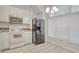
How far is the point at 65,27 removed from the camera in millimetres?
2020

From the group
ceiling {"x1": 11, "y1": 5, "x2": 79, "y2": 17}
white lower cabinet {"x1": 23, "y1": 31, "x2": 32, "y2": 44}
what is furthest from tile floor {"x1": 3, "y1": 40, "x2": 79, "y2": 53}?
ceiling {"x1": 11, "y1": 5, "x2": 79, "y2": 17}

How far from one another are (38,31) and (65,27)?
0.61m

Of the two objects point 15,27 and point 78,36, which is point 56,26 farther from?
point 15,27

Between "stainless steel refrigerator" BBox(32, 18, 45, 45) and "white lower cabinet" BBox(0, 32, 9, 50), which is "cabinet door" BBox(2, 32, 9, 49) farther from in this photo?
"stainless steel refrigerator" BBox(32, 18, 45, 45)

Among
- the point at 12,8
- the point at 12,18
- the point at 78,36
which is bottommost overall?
the point at 78,36

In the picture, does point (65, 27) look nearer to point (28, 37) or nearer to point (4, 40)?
point (28, 37)

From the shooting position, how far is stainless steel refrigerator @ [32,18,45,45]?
205 cm

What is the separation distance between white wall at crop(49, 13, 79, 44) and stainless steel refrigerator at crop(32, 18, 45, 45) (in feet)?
0.59

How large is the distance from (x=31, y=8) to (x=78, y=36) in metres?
1.19

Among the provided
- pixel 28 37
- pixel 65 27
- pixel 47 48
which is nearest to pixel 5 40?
pixel 28 37

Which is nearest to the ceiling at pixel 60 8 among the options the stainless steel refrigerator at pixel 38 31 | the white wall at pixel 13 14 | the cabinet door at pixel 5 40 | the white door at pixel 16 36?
the white wall at pixel 13 14

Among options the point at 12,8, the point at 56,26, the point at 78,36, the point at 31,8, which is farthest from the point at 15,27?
the point at 78,36

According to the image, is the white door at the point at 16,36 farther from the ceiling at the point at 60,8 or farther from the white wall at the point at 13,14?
the ceiling at the point at 60,8
